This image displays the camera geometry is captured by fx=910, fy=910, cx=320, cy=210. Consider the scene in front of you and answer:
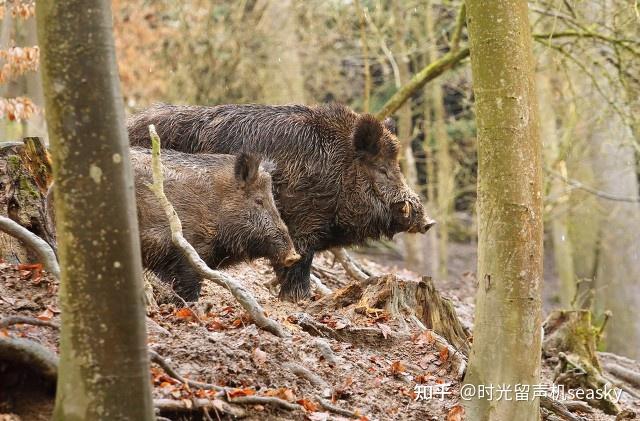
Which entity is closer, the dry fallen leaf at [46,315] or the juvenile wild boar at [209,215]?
the dry fallen leaf at [46,315]

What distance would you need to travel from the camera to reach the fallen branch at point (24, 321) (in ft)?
16.2

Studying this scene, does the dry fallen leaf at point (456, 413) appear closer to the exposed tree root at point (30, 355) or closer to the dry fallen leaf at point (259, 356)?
the dry fallen leaf at point (259, 356)

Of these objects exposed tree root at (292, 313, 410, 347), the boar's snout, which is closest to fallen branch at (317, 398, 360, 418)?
exposed tree root at (292, 313, 410, 347)

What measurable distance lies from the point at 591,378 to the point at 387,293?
2.71 metres

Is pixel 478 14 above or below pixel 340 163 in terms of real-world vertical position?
above

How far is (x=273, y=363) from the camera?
605 cm

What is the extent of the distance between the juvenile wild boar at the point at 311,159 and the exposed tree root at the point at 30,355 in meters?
5.00

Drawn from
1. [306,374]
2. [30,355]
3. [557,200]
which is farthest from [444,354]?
[557,200]

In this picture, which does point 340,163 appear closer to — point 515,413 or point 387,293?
point 387,293

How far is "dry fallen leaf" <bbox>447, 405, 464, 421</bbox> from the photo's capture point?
641 cm

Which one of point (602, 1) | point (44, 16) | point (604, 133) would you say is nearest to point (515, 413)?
point (44, 16)

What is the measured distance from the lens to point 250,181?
9070 mm

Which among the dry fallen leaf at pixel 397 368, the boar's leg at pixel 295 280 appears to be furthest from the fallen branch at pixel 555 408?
the boar's leg at pixel 295 280

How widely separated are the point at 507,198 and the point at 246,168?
12.7ft
